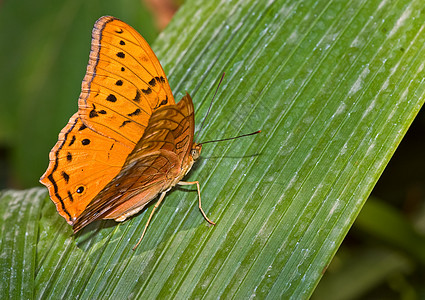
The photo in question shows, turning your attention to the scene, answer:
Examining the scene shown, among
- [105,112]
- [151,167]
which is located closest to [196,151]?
[151,167]

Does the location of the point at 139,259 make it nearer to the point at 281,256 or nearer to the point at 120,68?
the point at 281,256

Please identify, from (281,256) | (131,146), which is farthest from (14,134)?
(281,256)

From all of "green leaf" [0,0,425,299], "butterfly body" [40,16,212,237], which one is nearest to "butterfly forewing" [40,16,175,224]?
"butterfly body" [40,16,212,237]

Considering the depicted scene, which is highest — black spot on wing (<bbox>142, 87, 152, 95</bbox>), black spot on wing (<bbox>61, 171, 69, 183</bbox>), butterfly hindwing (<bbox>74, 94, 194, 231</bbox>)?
black spot on wing (<bbox>142, 87, 152, 95</bbox>)

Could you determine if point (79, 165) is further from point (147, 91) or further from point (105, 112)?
point (147, 91)

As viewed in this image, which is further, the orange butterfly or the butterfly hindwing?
the orange butterfly

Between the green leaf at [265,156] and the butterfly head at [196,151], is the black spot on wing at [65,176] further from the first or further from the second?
the butterfly head at [196,151]

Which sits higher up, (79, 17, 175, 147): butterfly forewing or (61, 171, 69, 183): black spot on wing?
(79, 17, 175, 147): butterfly forewing

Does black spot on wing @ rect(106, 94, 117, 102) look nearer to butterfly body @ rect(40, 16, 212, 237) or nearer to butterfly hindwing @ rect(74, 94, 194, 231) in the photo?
butterfly body @ rect(40, 16, 212, 237)
